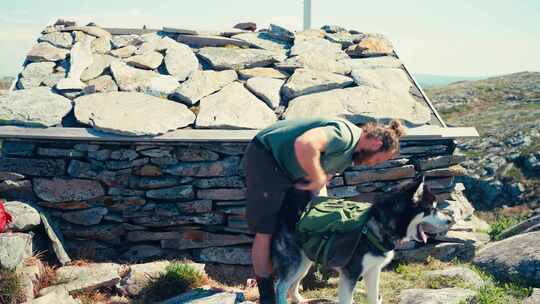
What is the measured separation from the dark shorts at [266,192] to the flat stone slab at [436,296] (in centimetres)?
173

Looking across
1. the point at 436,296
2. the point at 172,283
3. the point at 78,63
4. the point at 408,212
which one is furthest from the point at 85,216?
the point at 436,296

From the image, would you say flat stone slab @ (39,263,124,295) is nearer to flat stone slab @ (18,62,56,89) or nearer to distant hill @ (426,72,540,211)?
flat stone slab @ (18,62,56,89)

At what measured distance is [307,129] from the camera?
4.57m

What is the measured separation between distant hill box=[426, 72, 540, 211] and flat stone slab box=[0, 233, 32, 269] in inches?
672

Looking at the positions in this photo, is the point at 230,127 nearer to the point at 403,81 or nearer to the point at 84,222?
the point at 84,222

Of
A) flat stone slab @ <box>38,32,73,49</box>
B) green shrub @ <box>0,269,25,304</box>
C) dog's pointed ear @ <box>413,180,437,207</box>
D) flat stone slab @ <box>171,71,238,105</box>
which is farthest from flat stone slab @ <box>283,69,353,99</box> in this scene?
green shrub @ <box>0,269,25,304</box>

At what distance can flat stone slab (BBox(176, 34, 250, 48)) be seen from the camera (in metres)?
9.45

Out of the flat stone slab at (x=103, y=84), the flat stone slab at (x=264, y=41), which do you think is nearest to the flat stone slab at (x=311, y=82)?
the flat stone slab at (x=264, y=41)

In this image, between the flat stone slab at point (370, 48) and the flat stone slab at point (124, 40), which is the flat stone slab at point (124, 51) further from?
the flat stone slab at point (370, 48)

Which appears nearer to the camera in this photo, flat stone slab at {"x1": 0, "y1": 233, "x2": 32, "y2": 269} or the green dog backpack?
the green dog backpack

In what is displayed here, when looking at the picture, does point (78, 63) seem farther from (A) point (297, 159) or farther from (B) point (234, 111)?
(A) point (297, 159)

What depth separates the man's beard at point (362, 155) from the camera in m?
4.60

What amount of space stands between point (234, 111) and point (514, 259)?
13.5ft

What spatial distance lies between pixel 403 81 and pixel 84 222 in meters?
5.48
